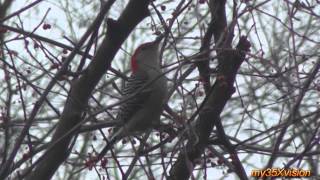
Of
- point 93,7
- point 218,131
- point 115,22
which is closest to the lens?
point 115,22

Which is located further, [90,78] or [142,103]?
[142,103]

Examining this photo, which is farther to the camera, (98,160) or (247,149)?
(247,149)

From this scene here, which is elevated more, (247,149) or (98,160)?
(247,149)

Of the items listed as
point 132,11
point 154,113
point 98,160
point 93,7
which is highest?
point 93,7

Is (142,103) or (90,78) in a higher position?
(142,103)

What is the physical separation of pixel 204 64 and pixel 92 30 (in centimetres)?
107

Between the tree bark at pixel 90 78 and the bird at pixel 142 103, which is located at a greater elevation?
the bird at pixel 142 103

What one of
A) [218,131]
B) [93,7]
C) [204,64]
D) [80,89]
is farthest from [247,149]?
[93,7]

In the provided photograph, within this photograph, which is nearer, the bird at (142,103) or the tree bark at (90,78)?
the tree bark at (90,78)

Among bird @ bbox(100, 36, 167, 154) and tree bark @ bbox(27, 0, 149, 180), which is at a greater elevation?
bird @ bbox(100, 36, 167, 154)

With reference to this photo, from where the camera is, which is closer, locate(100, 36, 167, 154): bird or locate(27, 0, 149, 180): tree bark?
locate(27, 0, 149, 180): tree bark

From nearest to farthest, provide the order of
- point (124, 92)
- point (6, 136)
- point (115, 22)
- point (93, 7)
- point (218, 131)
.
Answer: point (115, 22), point (6, 136), point (218, 131), point (124, 92), point (93, 7)

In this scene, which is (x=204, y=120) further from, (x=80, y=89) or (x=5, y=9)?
(x=5, y=9)

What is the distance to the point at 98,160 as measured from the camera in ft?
14.0
